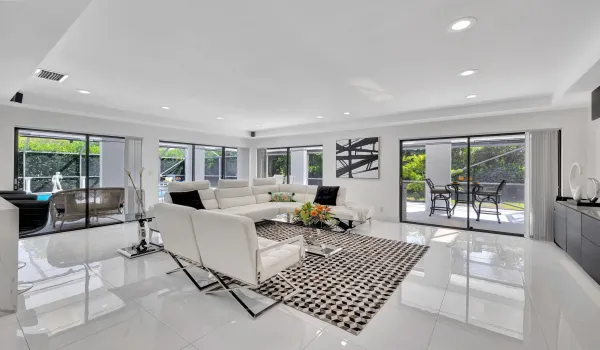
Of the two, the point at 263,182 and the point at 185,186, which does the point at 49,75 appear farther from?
the point at 263,182

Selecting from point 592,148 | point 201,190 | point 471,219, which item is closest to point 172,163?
point 201,190

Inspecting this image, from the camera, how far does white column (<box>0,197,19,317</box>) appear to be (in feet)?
7.53

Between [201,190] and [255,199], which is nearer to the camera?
[201,190]

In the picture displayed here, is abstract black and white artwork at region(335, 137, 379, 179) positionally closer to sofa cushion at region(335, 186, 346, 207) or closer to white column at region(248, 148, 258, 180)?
sofa cushion at region(335, 186, 346, 207)

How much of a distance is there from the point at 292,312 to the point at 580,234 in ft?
13.1

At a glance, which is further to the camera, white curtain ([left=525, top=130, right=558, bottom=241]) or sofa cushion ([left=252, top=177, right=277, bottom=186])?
sofa cushion ([left=252, top=177, right=277, bottom=186])

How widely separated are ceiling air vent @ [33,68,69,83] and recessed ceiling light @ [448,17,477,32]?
→ 4.58 m

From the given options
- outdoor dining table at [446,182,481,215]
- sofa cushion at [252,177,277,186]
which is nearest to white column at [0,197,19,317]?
sofa cushion at [252,177,277,186]

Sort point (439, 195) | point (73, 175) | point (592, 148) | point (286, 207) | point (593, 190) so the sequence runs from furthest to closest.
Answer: point (439, 195)
point (286, 207)
point (73, 175)
point (592, 148)
point (593, 190)

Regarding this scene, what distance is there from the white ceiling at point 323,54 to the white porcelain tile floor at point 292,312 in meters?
2.52

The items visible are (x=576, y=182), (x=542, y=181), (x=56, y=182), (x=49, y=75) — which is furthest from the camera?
(x=56, y=182)

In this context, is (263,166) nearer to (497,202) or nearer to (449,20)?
(497,202)

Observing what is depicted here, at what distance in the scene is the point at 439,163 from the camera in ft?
21.9

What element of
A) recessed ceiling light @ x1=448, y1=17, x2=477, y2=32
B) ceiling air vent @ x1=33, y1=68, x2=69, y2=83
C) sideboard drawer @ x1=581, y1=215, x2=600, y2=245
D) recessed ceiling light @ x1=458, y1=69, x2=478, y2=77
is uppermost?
recessed ceiling light @ x1=458, y1=69, x2=478, y2=77
